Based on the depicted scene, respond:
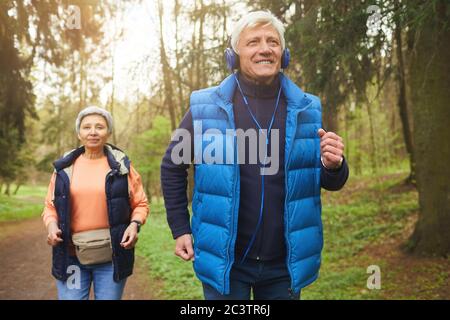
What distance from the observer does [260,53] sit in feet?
7.34

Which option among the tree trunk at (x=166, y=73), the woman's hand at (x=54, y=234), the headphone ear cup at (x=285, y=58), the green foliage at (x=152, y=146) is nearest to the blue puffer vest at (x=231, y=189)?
the headphone ear cup at (x=285, y=58)

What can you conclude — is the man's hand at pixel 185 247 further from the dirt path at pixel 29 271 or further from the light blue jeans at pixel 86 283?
the dirt path at pixel 29 271

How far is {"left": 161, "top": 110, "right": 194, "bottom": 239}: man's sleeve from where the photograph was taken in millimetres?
2342

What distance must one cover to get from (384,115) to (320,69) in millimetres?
15234

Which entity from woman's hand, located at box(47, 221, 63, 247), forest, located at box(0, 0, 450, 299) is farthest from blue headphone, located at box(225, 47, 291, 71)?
forest, located at box(0, 0, 450, 299)

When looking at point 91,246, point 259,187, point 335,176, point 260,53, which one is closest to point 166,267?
point 91,246

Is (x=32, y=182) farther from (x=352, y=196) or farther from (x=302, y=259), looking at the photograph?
(x=302, y=259)

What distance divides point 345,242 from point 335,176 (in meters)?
6.93

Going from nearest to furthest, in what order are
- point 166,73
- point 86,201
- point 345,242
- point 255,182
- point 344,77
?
point 255,182, point 86,201, point 344,77, point 345,242, point 166,73

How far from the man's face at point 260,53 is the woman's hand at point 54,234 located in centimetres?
154

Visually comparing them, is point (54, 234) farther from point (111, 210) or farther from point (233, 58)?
point (233, 58)

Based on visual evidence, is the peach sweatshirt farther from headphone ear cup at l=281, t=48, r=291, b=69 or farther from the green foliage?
the green foliage

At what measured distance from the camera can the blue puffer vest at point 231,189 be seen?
7.18 ft

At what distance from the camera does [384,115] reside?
64.1ft
